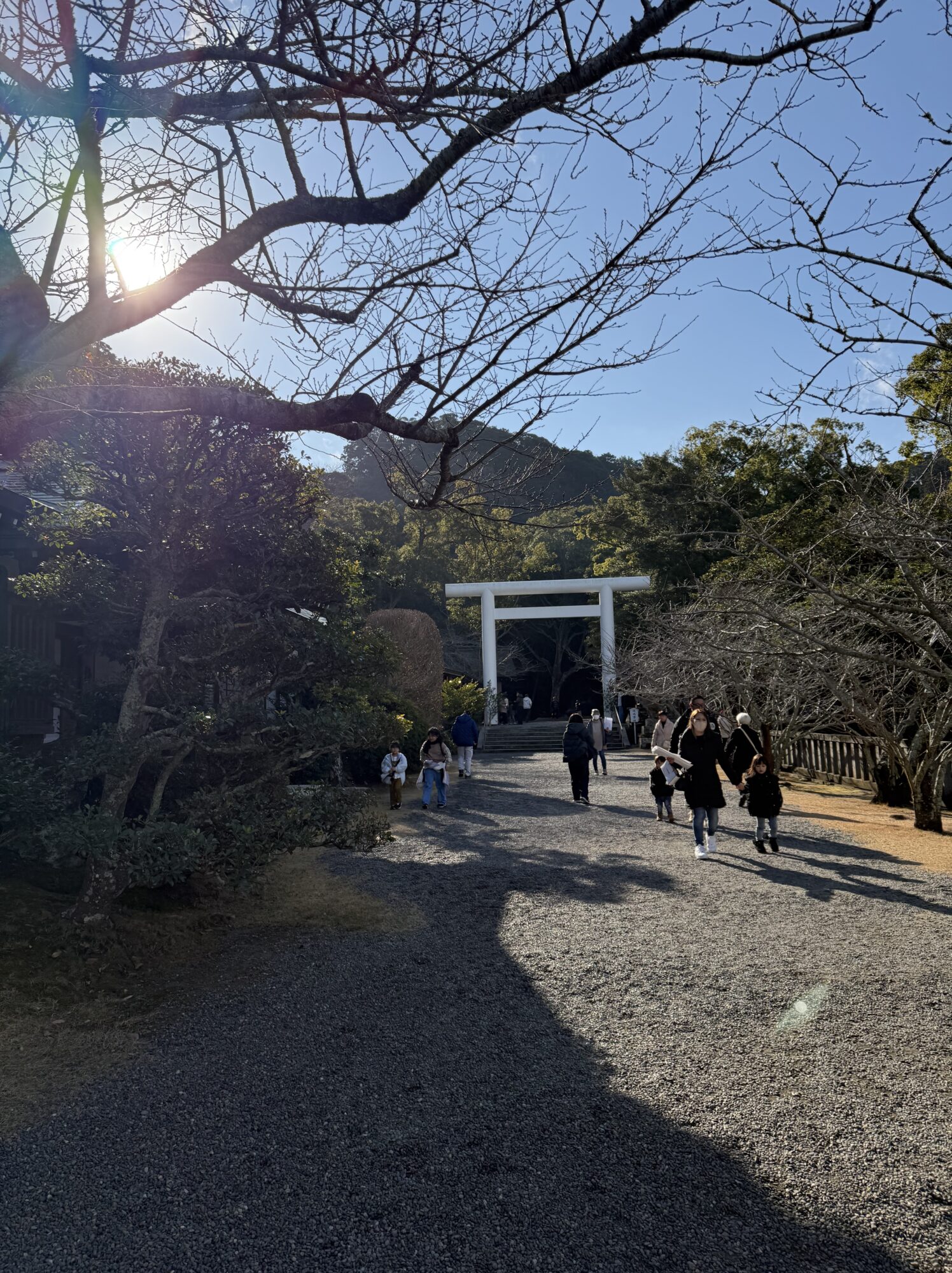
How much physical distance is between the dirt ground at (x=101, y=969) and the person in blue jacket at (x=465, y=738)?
9951 mm

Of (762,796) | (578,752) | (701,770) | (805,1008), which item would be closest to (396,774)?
(578,752)

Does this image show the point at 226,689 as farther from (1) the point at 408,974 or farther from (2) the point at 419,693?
(2) the point at 419,693

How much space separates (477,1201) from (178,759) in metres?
3.79

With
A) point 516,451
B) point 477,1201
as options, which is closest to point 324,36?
point 516,451

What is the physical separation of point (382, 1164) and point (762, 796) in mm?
6946

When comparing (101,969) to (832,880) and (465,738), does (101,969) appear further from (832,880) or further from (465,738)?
(465,738)

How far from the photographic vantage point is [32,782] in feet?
16.7

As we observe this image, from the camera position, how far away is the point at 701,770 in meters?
8.73

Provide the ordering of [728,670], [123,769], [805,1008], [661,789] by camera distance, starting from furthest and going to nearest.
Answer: [728,670] < [661,789] < [123,769] < [805,1008]

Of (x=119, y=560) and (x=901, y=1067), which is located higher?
(x=119, y=560)

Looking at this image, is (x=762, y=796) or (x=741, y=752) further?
Result: (x=741, y=752)

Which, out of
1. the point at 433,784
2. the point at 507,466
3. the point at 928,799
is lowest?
the point at 433,784

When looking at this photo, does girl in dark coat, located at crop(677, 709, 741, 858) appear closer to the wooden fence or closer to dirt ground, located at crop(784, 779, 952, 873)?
dirt ground, located at crop(784, 779, 952, 873)

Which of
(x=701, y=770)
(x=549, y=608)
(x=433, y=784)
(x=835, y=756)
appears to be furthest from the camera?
(x=549, y=608)
